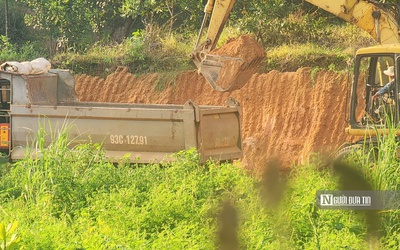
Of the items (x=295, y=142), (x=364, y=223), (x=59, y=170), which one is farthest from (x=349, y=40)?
(x=364, y=223)

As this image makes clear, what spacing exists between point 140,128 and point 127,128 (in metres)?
0.22

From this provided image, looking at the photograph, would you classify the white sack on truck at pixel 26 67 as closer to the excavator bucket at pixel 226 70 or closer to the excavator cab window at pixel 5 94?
the excavator cab window at pixel 5 94

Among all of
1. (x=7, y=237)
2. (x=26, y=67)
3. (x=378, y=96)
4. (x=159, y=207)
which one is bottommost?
(x=159, y=207)

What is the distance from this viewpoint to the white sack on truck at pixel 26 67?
15.3 meters

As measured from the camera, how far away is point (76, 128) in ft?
46.7

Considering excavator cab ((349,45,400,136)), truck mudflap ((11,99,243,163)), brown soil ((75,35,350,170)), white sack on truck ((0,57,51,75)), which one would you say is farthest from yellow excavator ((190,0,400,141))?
white sack on truck ((0,57,51,75))

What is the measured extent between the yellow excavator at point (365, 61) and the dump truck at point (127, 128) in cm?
199

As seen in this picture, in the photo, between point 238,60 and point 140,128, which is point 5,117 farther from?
point 238,60

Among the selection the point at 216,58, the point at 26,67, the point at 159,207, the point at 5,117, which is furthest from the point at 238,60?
the point at 159,207

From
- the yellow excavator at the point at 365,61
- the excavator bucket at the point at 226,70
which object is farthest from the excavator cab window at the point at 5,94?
the excavator bucket at the point at 226,70

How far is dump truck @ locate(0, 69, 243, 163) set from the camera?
44.8 feet

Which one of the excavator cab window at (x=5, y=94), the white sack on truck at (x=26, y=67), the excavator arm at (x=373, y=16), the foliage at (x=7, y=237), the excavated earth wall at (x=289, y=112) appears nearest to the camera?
the foliage at (x=7, y=237)

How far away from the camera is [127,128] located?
1399 cm

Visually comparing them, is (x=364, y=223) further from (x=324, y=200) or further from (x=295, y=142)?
(x=295, y=142)
